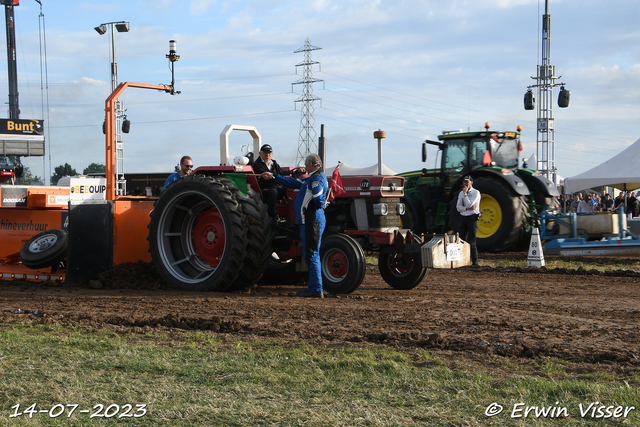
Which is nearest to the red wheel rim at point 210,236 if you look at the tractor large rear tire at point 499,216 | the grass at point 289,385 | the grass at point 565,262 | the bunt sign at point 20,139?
the grass at point 289,385

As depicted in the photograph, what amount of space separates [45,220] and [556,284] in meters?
7.31

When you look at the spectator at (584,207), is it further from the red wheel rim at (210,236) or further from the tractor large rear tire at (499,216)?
the red wheel rim at (210,236)

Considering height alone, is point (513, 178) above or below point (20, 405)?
above

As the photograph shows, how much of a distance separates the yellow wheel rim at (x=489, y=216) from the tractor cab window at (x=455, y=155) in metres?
0.98

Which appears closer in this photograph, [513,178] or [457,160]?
[513,178]

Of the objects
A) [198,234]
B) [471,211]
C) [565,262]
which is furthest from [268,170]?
[565,262]

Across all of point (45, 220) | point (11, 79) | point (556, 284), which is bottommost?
point (556, 284)

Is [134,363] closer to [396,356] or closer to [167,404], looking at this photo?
[167,404]

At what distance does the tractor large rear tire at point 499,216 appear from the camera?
12.8 meters

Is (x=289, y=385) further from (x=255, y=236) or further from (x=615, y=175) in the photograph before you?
(x=615, y=175)

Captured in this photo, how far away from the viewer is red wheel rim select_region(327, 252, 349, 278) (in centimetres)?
745

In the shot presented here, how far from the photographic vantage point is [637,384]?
11.9ft

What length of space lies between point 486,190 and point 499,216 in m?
0.63

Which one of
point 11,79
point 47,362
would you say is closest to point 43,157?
point 11,79
